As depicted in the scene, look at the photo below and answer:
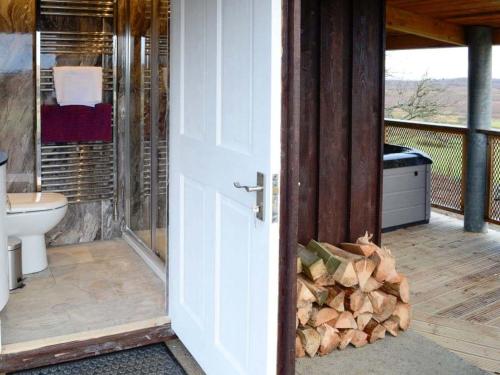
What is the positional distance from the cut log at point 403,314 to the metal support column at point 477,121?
2441mm

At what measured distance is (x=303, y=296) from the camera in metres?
2.81

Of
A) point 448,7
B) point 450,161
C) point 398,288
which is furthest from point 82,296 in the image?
point 450,161

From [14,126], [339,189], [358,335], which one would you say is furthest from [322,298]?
[14,126]

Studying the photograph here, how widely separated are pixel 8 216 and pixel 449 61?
23.8 feet

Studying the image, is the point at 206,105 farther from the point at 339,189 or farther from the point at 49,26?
the point at 49,26

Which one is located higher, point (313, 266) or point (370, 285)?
point (313, 266)

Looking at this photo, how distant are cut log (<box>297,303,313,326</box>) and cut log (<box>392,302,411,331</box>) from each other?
509 mm

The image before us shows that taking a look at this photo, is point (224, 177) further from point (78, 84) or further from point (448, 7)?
point (448, 7)

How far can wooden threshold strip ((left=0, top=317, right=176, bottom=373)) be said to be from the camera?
258 cm

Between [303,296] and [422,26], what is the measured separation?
3021 mm

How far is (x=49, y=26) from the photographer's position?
160 inches

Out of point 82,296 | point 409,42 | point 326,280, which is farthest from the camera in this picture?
point 409,42

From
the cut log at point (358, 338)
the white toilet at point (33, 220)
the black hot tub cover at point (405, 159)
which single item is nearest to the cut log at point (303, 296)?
the cut log at point (358, 338)

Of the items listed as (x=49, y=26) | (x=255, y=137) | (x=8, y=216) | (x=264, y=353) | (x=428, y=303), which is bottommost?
(x=428, y=303)
